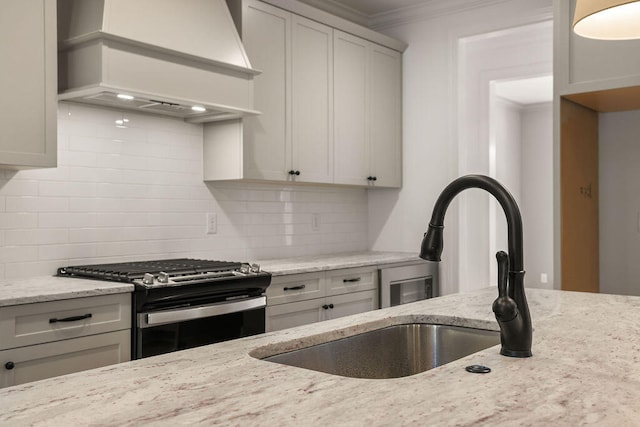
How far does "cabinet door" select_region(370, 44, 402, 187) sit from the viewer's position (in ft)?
16.2

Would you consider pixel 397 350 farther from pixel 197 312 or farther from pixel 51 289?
pixel 51 289

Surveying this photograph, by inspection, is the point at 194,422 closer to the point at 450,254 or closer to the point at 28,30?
the point at 28,30

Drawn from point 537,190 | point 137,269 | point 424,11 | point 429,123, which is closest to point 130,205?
point 137,269

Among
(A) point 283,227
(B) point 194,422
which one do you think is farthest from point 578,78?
(B) point 194,422

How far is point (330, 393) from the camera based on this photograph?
1.15 metres

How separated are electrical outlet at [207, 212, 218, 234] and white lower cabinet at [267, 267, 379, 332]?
2.36ft

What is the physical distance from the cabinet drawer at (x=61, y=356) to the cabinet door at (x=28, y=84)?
788 millimetres

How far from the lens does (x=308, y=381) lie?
1229 mm

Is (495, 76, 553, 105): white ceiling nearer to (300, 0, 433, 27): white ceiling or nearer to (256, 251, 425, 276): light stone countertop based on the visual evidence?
(300, 0, 433, 27): white ceiling

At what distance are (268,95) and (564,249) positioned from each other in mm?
1982

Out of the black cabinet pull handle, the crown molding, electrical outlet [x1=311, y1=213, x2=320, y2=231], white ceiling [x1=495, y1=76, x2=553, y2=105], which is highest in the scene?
the crown molding

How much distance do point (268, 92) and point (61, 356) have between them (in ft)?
6.77

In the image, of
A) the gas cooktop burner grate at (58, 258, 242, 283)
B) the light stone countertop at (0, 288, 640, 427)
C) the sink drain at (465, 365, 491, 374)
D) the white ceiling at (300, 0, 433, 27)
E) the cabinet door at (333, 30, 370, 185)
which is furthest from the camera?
the white ceiling at (300, 0, 433, 27)

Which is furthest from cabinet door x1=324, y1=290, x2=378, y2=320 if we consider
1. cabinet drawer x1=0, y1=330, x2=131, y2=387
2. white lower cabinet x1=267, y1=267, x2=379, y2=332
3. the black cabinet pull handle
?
the black cabinet pull handle
